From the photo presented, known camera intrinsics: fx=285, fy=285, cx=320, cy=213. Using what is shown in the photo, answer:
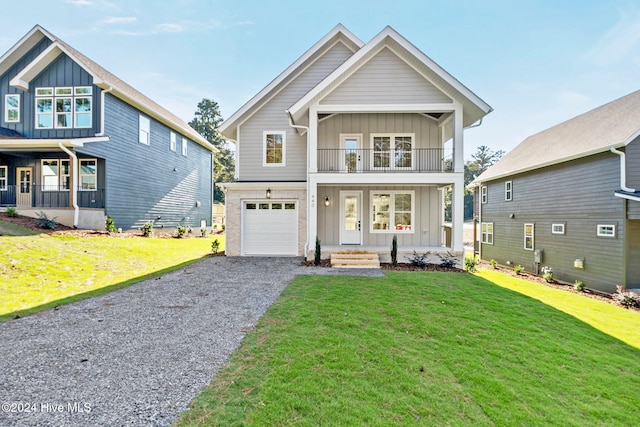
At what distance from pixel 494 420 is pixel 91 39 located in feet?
80.4

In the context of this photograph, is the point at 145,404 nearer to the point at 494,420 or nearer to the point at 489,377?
the point at 494,420

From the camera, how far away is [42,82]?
48.2 feet

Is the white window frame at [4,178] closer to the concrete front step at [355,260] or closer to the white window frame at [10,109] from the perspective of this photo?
the white window frame at [10,109]

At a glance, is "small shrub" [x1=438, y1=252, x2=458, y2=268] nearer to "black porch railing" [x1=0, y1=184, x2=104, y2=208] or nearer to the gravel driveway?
the gravel driveway

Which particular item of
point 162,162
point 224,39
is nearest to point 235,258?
point 162,162

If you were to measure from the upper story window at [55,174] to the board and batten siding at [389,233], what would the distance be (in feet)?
43.3

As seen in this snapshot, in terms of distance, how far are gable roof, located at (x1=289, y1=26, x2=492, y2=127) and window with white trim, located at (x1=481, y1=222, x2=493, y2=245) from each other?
34.6 ft

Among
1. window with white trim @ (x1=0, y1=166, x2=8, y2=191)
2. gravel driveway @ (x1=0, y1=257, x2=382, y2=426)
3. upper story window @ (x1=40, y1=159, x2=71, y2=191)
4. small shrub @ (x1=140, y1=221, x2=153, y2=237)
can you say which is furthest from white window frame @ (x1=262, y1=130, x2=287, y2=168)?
window with white trim @ (x1=0, y1=166, x2=8, y2=191)

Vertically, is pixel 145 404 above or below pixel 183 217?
below

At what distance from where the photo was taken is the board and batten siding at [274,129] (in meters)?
13.0

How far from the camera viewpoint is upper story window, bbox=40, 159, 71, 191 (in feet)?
47.6

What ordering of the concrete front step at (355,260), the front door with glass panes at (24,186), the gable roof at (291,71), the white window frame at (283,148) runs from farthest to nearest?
1. the front door with glass panes at (24,186)
2. the white window frame at (283,148)
3. the gable roof at (291,71)
4. the concrete front step at (355,260)

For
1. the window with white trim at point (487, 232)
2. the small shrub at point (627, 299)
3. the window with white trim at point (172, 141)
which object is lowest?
the small shrub at point (627, 299)

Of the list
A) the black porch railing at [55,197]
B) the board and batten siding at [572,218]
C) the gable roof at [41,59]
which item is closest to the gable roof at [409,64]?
the board and batten siding at [572,218]
